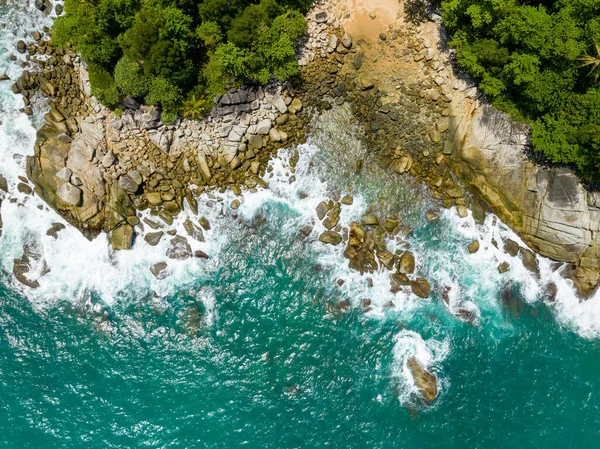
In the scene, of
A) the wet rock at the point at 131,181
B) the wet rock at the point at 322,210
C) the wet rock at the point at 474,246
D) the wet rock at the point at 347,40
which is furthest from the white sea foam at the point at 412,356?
the wet rock at the point at 131,181

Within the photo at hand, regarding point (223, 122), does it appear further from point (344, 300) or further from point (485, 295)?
point (485, 295)

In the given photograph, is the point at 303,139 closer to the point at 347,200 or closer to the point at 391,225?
the point at 347,200

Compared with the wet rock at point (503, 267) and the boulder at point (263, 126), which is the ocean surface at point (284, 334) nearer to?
the wet rock at point (503, 267)

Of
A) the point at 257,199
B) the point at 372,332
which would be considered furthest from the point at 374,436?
the point at 257,199

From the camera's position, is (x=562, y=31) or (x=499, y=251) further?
(x=499, y=251)

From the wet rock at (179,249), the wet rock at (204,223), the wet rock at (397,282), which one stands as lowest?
the wet rock at (397,282)
